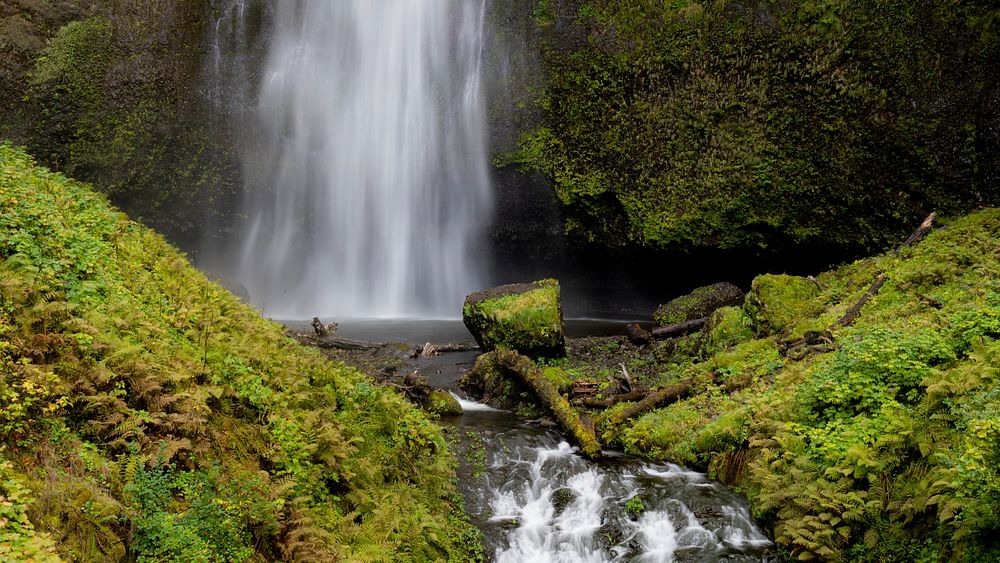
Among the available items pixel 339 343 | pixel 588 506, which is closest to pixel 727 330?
pixel 588 506

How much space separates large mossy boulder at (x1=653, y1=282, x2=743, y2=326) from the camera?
1723 centimetres

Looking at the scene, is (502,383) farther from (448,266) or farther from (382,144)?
(382,144)

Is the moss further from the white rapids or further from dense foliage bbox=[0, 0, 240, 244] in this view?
dense foliage bbox=[0, 0, 240, 244]

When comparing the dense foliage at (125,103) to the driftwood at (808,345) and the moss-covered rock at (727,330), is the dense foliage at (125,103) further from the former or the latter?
the driftwood at (808,345)

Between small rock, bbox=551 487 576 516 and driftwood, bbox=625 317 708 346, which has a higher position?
driftwood, bbox=625 317 708 346

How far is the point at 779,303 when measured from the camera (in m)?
12.5

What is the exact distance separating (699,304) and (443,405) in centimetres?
986

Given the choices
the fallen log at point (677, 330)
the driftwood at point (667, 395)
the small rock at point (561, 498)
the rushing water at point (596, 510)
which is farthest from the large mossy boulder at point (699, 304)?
the small rock at point (561, 498)

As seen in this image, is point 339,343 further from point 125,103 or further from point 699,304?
point 125,103

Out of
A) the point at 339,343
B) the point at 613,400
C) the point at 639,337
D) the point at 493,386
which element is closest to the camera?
the point at 613,400

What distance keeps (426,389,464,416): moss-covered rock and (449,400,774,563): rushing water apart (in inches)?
74.4

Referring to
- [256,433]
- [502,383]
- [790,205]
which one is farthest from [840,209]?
[256,433]

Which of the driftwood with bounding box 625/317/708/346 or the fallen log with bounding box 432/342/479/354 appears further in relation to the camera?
the fallen log with bounding box 432/342/479/354

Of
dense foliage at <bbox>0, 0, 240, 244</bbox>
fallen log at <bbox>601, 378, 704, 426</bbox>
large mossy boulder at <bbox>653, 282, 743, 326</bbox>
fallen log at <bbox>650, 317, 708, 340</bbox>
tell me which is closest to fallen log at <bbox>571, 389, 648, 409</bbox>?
fallen log at <bbox>601, 378, 704, 426</bbox>
